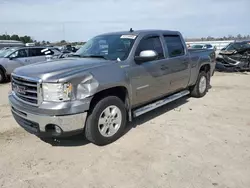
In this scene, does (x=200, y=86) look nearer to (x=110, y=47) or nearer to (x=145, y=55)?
(x=145, y=55)

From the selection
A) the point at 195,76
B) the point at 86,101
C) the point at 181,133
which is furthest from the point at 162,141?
the point at 195,76

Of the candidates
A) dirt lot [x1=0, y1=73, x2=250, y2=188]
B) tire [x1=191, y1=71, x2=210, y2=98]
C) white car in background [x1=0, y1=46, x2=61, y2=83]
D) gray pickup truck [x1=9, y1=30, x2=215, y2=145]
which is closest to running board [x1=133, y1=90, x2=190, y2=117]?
gray pickup truck [x1=9, y1=30, x2=215, y2=145]

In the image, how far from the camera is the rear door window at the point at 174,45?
5.64m

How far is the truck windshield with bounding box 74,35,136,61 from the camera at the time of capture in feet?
15.0

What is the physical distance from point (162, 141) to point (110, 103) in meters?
1.14

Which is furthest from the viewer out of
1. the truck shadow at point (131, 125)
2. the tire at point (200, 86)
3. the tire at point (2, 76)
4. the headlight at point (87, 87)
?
the tire at point (2, 76)

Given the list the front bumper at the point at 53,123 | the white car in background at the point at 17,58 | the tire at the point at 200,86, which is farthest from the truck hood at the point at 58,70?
the white car in background at the point at 17,58

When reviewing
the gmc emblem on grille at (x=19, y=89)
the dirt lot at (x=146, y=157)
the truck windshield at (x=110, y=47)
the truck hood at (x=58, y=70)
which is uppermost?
the truck windshield at (x=110, y=47)

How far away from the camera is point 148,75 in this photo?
15.7ft

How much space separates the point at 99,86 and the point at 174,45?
2.86 m

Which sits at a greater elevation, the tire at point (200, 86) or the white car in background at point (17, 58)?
the white car in background at point (17, 58)

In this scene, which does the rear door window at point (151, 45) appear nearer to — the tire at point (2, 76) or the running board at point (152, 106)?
the running board at point (152, 106)

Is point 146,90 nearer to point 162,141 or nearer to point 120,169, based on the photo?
point 162,141

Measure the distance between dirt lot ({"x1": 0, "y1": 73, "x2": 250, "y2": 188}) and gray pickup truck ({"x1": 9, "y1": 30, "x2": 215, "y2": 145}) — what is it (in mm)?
381
